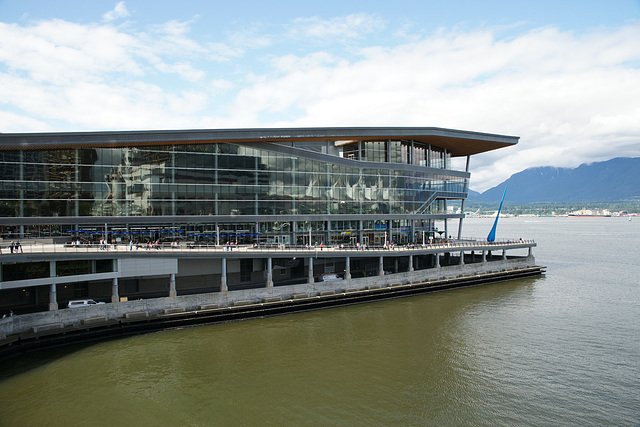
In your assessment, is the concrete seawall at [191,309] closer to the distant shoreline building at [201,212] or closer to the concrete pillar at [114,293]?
the distant shoreline building at [201,212]

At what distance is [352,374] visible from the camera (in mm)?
27578

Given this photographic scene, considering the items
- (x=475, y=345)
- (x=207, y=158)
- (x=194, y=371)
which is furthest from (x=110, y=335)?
(x=475, y=345)

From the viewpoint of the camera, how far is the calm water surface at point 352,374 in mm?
22938

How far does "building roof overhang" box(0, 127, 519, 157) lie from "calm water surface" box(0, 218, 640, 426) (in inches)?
986

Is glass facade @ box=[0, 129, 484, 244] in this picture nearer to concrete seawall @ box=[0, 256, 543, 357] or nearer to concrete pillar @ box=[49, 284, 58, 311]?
concrete seawall @ box=[0, 256, 543, 357]

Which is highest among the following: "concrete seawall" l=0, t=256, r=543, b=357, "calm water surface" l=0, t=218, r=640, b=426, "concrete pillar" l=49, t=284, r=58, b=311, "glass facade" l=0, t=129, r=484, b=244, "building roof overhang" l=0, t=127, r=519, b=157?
"building roof overhang" l=0, t=127, r=519, b=157

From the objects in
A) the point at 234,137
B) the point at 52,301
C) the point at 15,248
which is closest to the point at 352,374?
the point at 52,301

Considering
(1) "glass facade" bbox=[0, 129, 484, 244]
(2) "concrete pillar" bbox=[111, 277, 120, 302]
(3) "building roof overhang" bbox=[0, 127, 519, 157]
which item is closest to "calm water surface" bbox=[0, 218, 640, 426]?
(2) "concrete pillar" bbox=[111, 277, 120, 302]

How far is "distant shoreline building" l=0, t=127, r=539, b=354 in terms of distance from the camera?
1607 inches

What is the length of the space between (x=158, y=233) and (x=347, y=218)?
1045 inches

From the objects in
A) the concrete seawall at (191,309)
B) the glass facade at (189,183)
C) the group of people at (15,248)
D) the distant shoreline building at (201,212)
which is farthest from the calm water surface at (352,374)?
the glass facade at (189,183)

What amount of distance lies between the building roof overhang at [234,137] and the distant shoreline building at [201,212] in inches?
6.9

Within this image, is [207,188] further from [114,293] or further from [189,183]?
[114,293]

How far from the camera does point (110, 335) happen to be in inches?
1369
